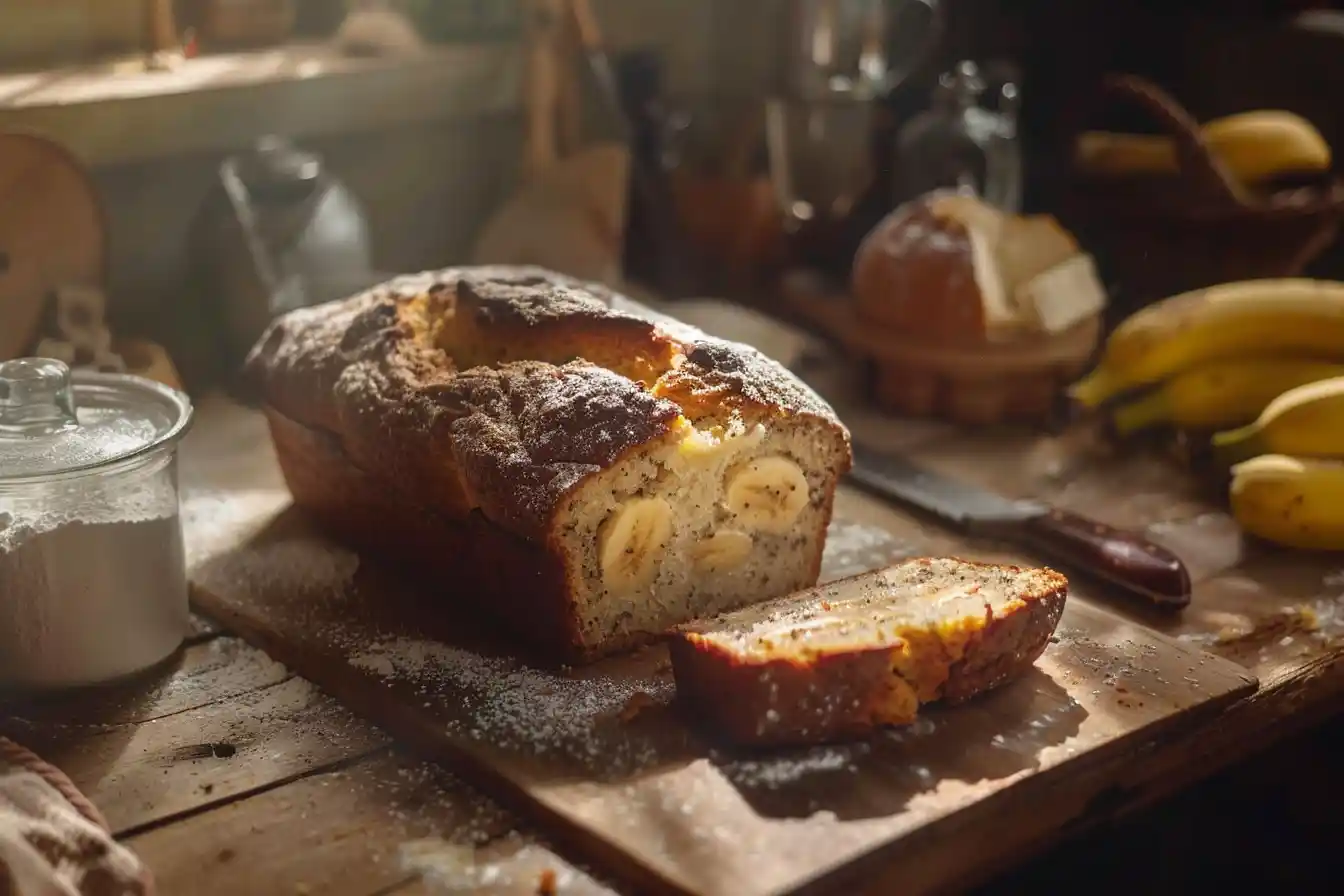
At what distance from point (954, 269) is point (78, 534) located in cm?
142

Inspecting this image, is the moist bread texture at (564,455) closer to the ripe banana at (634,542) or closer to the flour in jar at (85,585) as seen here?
the ripe banana at (634,542)

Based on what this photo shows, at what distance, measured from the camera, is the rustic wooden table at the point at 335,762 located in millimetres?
1228

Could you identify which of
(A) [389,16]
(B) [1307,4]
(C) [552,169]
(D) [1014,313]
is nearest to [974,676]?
(D) [1014,313]

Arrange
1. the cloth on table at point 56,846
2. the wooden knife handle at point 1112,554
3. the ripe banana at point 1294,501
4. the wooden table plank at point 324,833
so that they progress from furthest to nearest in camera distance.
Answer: the ripe banana at point 1294,501, the wooden knife handle at point 1112,554, the wooden table plank at point 324,833, the cloth on table at point 56,846

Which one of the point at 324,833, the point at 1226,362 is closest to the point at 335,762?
the point at 324,833

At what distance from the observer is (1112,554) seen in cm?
180

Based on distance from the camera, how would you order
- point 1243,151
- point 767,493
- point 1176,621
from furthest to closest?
point 1243,151, point 1176,621, point 767,493

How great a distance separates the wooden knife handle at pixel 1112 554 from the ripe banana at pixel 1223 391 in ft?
1.50

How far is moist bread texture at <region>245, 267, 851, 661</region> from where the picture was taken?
4.91 ft

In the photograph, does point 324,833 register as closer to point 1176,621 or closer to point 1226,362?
point 1176,621

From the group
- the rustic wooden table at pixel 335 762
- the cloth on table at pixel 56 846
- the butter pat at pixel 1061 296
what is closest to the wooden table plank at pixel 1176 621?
the rustic wooden table at pixel 335 762

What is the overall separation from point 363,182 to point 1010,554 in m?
1.58

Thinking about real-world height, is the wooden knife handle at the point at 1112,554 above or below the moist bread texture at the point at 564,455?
below

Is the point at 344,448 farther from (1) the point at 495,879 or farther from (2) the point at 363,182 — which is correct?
(2) the point at 363,182
